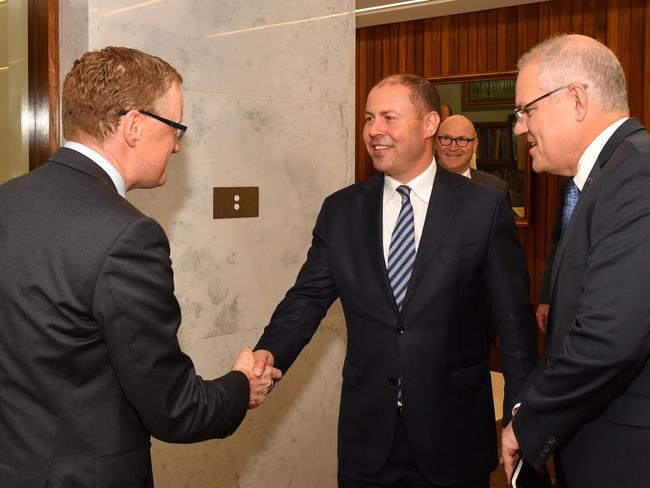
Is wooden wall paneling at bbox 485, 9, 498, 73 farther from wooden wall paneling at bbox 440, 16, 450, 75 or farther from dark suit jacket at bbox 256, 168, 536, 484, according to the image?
dark suit jacket at bbox 256, 168, 536, 484

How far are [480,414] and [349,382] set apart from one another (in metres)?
0.48

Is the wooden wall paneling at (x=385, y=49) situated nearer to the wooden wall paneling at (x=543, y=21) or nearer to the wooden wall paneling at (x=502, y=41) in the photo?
the wooden wall paneling at (x=502, y=41)

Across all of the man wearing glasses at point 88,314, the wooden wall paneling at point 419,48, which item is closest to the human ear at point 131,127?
the man wearing glasses at point 88,314

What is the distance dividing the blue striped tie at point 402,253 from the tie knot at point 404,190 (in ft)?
0.08

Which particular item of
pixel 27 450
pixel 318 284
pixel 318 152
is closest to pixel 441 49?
pixel 318 152

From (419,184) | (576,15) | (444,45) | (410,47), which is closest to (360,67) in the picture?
(410,47)

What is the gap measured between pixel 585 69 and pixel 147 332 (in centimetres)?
140

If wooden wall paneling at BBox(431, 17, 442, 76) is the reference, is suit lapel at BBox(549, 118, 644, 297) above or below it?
below

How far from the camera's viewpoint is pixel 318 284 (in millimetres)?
2867

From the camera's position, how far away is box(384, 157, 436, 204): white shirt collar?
275 cm

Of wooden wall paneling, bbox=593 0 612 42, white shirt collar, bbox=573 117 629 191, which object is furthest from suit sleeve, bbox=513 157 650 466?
wooden wall paneling, bbox=593 0 612 42

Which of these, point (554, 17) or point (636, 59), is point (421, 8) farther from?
point (636, 59)

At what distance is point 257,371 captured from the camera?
261 centimetres

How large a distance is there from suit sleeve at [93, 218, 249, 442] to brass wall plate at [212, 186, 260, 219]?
1.50 meters
